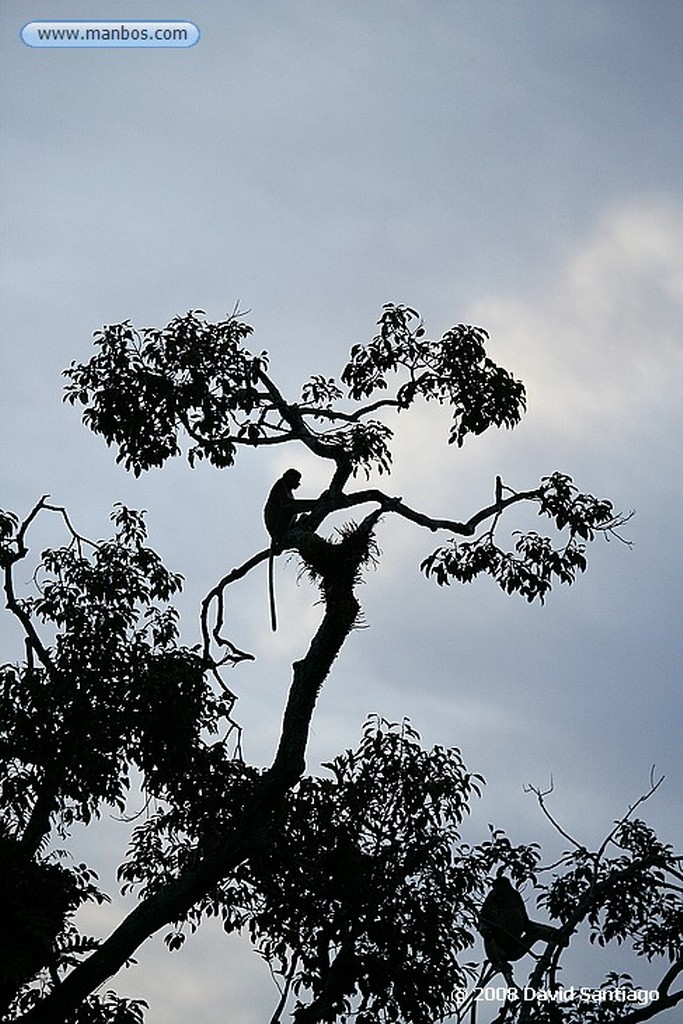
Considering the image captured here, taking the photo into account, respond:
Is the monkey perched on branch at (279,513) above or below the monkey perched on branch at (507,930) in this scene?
above

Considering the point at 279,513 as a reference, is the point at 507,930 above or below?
below

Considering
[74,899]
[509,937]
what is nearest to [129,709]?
[74,899]

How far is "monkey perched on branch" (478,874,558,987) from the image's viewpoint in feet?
43.8

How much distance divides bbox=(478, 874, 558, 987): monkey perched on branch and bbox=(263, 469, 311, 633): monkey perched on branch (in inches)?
135

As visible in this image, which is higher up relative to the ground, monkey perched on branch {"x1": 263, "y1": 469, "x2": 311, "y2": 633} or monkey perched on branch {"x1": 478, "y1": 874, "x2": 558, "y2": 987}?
monkey perched on branch {"x1": 263, "y1": 469, "x2": 311, "y2": 633}

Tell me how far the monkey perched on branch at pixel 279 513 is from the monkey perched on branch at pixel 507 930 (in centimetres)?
344

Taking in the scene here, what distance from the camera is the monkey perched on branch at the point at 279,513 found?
1348 centimetres

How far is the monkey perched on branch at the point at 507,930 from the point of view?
525 inches

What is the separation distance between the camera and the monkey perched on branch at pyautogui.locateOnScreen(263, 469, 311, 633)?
13.5m

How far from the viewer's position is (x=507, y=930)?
517 inches

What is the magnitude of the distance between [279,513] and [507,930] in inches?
179

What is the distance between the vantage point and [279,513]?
1405 centimetres

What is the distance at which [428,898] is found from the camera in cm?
1370

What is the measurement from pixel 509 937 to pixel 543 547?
3.97 m
